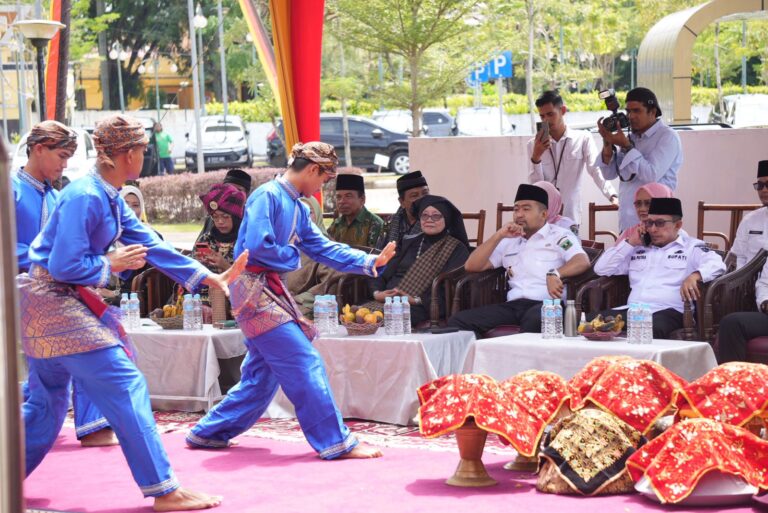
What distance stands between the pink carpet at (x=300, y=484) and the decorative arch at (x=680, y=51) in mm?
9292

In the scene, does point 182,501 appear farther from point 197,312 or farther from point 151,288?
point 151,288

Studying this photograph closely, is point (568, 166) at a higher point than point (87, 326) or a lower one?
higher

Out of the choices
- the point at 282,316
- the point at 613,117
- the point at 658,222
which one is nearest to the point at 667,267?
the point at 658,222

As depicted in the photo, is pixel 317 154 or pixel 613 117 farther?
pixel 613 117

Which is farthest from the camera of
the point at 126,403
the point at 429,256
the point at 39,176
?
the point at 429,256

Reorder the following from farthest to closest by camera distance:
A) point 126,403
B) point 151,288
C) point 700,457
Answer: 1. point 151,288
2. point 126,403
3. point 700,457

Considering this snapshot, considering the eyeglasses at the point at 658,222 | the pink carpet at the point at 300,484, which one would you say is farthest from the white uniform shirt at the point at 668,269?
the pink carpet at the point at 300,484

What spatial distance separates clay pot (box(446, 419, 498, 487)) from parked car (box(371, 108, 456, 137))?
23.2 metres

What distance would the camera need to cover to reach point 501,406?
15.8 feet

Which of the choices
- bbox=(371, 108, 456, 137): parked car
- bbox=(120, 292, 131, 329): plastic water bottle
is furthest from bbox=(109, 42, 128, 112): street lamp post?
bbox=(120, 292, 131, 329): plastic water bottle

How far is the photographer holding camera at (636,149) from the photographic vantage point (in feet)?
24.5

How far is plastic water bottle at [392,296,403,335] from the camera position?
6.61m

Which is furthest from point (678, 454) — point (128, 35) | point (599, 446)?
point (128, 35)

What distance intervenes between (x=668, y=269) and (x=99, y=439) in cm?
320
